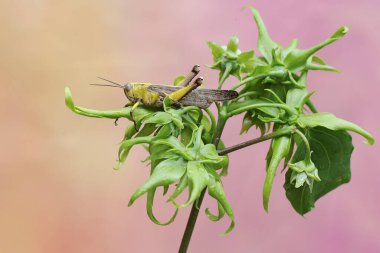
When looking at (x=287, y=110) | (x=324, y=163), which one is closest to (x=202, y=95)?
(x=287, y=110)

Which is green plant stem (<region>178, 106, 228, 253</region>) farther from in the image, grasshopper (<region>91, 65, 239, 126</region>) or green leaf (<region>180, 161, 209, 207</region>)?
green leaf (<region>180, 161, 209, 207</region>)

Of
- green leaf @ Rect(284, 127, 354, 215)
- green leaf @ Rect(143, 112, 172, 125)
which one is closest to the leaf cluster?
green leaf @ Rect(284, 127, 354, 215)

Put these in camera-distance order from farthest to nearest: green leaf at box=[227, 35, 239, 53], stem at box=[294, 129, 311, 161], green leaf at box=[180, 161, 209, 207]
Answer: green leaf at box=[227, 35, 239, 53]
stem at box=[294, 129, 311, 161]
green leaf at box=[180, 161, 209, 207]

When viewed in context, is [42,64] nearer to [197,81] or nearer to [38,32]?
[38,32]

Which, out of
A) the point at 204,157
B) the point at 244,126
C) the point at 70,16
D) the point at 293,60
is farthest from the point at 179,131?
the point at 70,16

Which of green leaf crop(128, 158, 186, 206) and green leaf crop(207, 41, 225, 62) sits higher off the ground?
green leaf crop(207, 41, 225, 62)

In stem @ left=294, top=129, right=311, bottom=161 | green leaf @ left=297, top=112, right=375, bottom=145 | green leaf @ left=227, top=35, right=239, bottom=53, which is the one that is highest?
green leaf @ left=227, top=35, right=239, bottom=53

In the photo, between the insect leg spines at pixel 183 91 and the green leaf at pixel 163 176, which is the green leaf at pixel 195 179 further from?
the insect leg spines at pixel 183 91

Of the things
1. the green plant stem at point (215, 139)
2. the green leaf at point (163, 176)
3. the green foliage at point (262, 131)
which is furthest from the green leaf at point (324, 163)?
the green leaf at point (163, 176)
